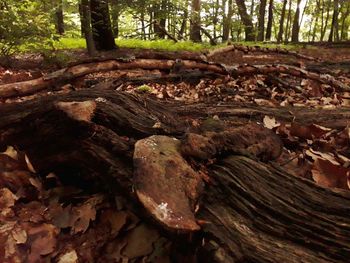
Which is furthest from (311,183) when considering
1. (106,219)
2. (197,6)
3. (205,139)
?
(197,6)

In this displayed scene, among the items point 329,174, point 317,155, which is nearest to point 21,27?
point 317,155

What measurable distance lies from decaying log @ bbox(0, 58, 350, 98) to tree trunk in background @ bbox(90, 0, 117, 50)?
4377 millimetres

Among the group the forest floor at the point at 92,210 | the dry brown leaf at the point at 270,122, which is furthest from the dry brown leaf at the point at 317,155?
the dry brown leaf at the point at 270,122

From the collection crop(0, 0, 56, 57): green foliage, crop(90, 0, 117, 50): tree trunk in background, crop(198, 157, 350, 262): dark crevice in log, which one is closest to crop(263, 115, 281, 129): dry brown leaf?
crop(198, 157, 350, 262): dark crevice in log

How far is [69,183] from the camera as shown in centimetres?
236

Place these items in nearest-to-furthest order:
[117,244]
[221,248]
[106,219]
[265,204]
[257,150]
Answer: [221,248], [265,204], [117,244], [106,219], [257,150]

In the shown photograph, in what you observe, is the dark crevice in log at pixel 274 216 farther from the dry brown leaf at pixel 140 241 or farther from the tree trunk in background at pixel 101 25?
the tree trunk in background at pixel 101 25

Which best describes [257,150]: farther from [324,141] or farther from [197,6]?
[197,6]

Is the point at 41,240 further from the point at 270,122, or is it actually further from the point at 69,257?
the point at 270,122

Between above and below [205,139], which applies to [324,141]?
below

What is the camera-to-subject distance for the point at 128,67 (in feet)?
13.8

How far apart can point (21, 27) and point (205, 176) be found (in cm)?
631

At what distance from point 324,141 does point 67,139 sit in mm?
1859

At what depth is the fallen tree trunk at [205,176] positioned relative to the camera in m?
1.46
